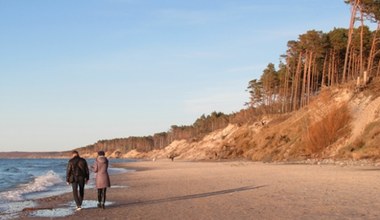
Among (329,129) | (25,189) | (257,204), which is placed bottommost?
(25,189)

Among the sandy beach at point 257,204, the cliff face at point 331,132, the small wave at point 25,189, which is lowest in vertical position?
the small wave at point 25,189

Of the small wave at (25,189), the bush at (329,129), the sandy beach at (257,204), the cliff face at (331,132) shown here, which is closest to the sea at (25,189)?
the small wave at (25,189)

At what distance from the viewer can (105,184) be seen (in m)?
13.9

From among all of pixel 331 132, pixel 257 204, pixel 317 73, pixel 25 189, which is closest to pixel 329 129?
pixel 331 132

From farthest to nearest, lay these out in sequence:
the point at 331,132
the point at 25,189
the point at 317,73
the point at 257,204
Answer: the point at 317,73 → the point at 331,132 → the point at 25,189 → the point at 257,204

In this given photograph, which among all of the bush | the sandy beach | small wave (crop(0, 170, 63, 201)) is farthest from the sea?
the bush

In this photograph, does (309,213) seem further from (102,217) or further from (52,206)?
(52,206)

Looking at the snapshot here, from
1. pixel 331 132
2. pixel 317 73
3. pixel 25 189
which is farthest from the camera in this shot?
pixel 317 73

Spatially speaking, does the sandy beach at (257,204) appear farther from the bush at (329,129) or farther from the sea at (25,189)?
the bush at (329,129)

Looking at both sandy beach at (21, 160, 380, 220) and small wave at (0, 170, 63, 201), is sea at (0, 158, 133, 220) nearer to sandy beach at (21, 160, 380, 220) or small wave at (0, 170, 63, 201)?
small wave at (0, 170, 63, 201)

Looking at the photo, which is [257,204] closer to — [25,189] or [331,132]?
[25,189]

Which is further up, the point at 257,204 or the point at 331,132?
the point at 331,132

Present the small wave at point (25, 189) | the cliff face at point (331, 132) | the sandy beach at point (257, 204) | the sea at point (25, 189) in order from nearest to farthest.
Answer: the sandy beach at point (257, 204)
the sea at point (25, 189)
the small wave at point (25, 189)
the cliff face at point (331, 132)

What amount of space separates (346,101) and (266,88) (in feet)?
169
